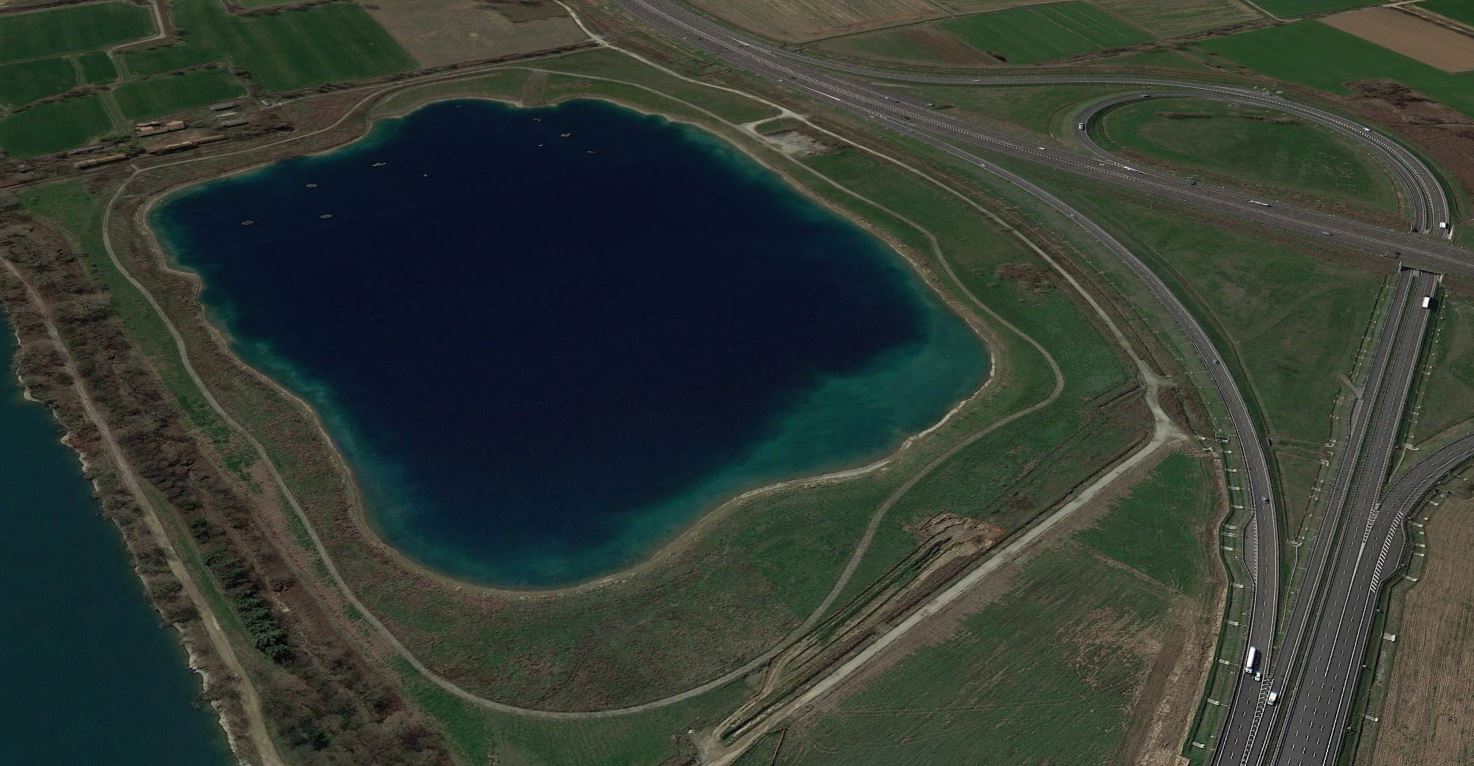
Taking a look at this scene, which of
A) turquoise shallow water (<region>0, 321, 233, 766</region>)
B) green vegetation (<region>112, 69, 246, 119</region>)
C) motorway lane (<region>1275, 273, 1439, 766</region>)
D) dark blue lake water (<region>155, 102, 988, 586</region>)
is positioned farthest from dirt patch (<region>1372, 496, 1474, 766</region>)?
green vegetation (<region>112, 69, 246, 119</region>)

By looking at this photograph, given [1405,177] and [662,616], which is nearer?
[662,616]

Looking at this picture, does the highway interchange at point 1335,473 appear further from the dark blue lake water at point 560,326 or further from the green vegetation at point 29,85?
the green vegetation at point 29,85

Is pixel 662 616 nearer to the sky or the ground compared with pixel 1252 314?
nearer to the ground

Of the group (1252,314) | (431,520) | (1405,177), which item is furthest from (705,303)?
(1405,177)

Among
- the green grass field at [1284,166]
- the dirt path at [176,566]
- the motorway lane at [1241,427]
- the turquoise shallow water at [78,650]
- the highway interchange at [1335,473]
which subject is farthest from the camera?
the green grass field at [1284,166]

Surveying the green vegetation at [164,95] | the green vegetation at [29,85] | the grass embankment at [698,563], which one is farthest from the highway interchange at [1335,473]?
the green vegetation at [29,85]

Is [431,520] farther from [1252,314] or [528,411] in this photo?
[1252,314]
